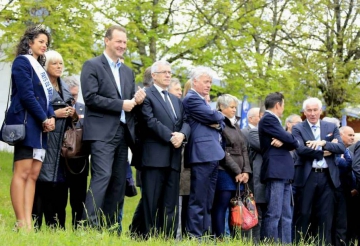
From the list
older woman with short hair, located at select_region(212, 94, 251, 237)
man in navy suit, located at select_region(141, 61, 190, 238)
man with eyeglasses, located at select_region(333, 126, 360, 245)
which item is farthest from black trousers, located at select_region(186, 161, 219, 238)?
man with eyeglasses, located at select_region(333, 126, 360, 245)

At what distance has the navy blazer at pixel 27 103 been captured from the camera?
24.7 feet

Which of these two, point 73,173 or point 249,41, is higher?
point 249,41

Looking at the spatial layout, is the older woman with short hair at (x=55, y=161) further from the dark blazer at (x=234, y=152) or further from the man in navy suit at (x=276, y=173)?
the man in navy suit at (x=276, y=173)

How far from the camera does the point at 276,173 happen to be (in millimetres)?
9805

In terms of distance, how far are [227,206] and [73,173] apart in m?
2.25

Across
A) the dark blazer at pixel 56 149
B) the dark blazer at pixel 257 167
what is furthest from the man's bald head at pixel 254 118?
the dark blazer at pixel 56 149

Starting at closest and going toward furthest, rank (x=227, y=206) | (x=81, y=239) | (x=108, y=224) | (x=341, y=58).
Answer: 1. (x=81, y=239)
2. (x=108, y=224)
3. (x=227, y=206)
4. (x=341, y=58)

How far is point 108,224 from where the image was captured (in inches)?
328

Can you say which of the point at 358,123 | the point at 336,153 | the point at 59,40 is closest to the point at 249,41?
the point at 59,40

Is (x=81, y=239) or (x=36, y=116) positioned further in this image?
(x=36, y=116)

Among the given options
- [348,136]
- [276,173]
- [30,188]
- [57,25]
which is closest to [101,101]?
[30,188]

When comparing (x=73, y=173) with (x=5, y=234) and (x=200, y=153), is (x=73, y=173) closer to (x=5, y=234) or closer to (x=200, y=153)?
(x=200, y=153)

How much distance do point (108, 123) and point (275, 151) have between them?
2851mm

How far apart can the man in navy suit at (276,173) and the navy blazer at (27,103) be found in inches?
137
